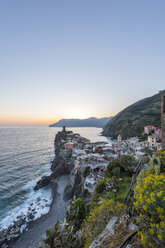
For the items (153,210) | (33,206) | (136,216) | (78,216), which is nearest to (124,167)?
(78,216)

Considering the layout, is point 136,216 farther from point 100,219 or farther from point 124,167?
point 124,167

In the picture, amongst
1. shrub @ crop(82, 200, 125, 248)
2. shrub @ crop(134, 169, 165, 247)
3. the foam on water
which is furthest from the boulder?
shrub @ crop(134, 169, 165, 247)

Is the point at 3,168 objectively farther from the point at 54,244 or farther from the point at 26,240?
the point at 54,244

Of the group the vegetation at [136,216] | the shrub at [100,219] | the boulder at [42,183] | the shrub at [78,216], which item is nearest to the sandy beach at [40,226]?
the boulder at [42,183]

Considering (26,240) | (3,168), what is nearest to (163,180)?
(26,240)

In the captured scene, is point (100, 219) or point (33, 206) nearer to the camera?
point (100, 219)

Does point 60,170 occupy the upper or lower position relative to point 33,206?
upper

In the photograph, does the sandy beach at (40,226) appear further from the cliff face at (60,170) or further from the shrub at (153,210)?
the shrub at (153,210)

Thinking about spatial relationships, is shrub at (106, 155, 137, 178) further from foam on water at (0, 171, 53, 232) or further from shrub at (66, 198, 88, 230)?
foam on water at (0, 171, 53, 232)
